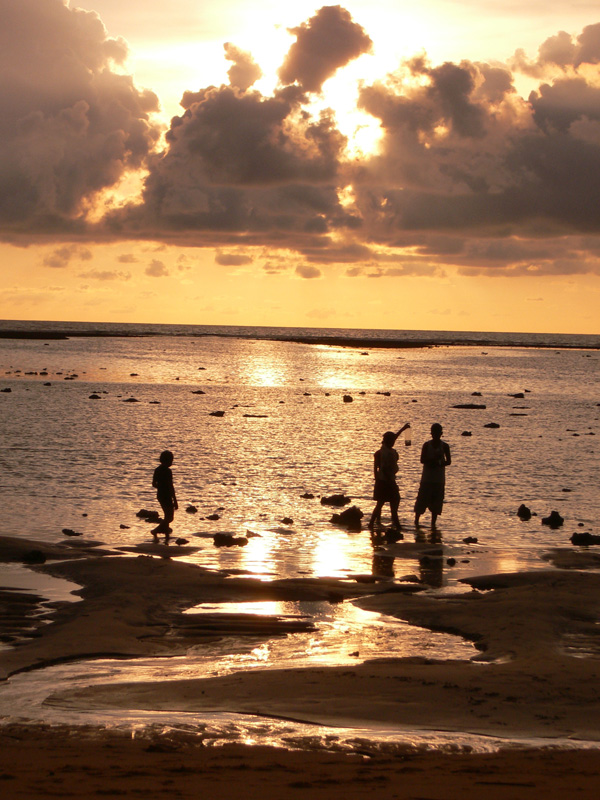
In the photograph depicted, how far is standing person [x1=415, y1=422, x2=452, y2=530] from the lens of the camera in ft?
65.7

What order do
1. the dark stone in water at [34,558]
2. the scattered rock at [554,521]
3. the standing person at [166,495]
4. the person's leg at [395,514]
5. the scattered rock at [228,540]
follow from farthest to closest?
the scattered rock at [554,521]
the person's leg at [395,514]
the standing person at [166,495]
the scattered rock at [228,540]
the dark stone in water at [34,558]

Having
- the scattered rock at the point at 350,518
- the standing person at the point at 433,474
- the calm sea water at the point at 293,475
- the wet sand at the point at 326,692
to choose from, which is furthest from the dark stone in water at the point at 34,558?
the standing person at the point at 433,474

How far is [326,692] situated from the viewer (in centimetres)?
995

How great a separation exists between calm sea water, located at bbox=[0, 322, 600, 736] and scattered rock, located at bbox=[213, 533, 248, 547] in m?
0.27

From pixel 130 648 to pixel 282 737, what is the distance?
11.7ft

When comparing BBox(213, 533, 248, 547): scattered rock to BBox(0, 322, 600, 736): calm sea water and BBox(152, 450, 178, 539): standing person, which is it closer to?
BBox(0, 322, 600, 736): calm sea water

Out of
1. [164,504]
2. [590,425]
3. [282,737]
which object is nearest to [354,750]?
[282,737]

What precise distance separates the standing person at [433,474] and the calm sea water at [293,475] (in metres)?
0.63

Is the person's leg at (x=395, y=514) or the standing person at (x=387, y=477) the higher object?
the standing person at (x=387, y=477)

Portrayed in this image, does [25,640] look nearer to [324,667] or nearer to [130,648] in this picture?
[130,648]

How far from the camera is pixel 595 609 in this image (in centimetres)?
1367

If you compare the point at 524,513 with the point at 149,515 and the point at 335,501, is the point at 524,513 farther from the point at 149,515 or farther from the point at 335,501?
the point at 149,515

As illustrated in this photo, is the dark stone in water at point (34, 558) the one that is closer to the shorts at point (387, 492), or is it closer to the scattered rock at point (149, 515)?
the scattered rock at point (149, 515)

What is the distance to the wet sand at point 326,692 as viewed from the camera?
7.60 m
